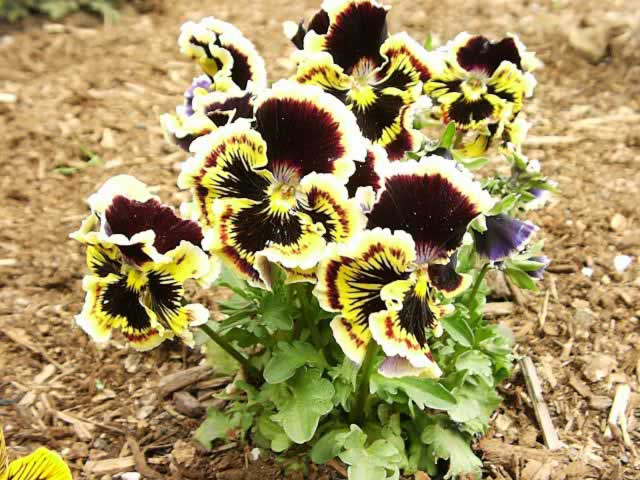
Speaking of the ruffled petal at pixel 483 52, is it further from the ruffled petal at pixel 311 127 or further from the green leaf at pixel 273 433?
the green leaf at pixel 273 433

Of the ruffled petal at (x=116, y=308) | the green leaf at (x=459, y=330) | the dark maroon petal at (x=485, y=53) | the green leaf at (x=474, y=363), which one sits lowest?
the green leaf at (x=474, y=363)

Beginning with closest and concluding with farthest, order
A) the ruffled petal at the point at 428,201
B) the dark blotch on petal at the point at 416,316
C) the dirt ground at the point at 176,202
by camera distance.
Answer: the ruffled petal at the point at 428,201 < the dark blotch on petal at the point at 416,316 < the dirt ground at the point at 176,202

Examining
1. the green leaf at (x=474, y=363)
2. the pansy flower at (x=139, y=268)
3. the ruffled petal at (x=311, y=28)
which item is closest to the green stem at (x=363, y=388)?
the green leaf at (x=474, y=363)

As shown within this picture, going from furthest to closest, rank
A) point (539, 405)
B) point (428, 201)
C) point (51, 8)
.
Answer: point (51, 8)
point (539, 405)
point (428, 201)

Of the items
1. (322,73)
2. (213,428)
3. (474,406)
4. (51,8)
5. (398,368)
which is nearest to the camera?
(398,368)

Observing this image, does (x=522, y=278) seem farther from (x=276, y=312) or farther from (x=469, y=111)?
(x=276, y=312)

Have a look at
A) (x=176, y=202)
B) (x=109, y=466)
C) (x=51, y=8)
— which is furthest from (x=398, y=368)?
(x=51, y=8)

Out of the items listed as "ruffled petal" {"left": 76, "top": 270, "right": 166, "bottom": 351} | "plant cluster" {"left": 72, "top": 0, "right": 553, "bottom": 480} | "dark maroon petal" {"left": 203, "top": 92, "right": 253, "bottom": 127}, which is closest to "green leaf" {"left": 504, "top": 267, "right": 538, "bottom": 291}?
"plant cluster" {"left": 72, "top": 0, "right": 553, "bottom": 480}
